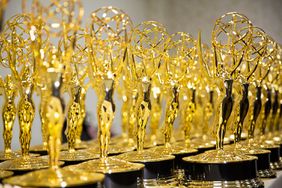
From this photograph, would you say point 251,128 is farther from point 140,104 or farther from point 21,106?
point 21,106

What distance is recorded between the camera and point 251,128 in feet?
10.3

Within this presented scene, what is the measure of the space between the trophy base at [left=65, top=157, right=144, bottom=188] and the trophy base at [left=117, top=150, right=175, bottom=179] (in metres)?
0.29

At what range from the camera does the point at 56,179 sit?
62.4 inches

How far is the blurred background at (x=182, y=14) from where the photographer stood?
427 centimetres

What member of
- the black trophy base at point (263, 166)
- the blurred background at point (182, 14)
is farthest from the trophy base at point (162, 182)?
the blurred background at point (182, 14)

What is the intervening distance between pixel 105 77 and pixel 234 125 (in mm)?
917

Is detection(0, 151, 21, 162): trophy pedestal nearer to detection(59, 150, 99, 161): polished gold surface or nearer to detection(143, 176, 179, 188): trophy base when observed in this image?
detection(59, 150, 99, 161): polished gold surface

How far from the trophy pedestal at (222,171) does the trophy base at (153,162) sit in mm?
71

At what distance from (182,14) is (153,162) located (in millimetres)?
4148

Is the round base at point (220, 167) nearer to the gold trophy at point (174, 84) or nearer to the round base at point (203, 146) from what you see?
the gold trophy at point (174, 84)

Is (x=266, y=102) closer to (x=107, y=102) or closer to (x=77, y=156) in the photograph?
(x=77, y=156)

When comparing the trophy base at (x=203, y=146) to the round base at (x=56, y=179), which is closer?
the round base at (x=56, y=179)

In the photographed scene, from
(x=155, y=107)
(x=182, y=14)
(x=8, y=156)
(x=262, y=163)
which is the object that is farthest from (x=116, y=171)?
(x=182, y=14)

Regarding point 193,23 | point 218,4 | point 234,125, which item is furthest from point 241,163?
point 193,23
